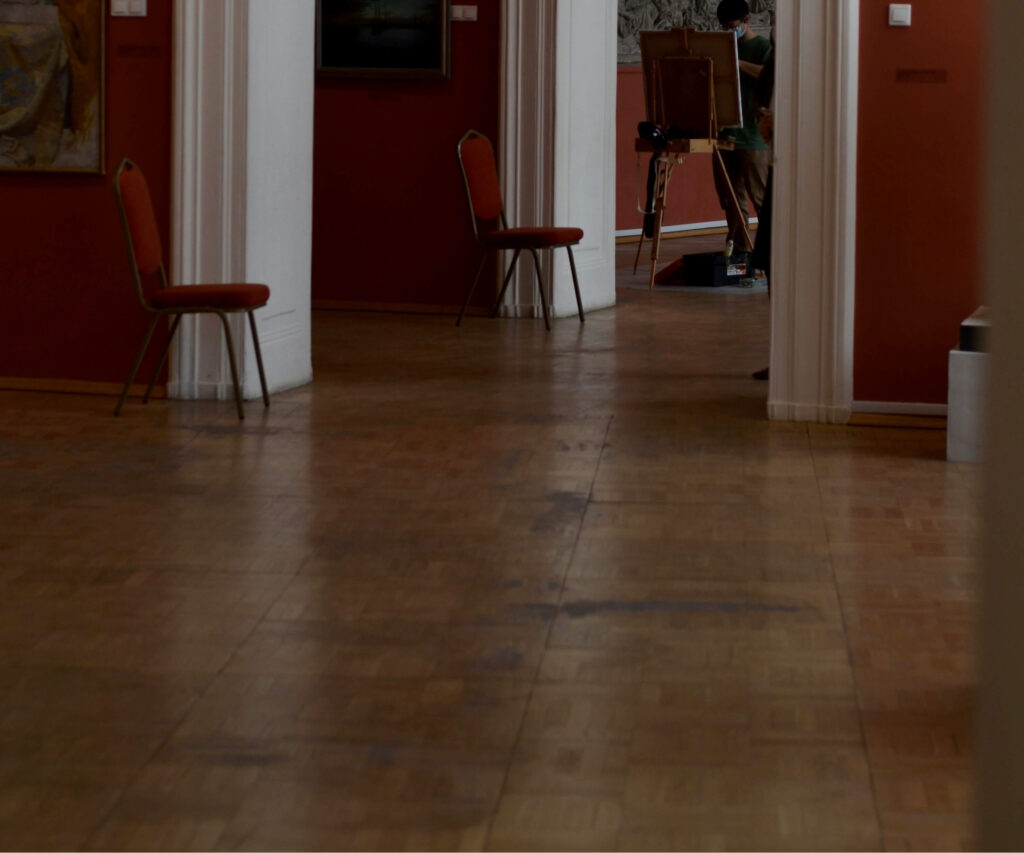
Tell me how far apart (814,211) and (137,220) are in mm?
2677

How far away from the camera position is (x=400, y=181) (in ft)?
33.1

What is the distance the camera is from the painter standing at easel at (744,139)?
12.2m

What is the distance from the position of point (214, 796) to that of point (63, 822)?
23 centimetres

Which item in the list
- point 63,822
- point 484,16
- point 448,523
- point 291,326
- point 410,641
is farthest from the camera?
point 484,16

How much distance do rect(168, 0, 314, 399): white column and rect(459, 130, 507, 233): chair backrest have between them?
7.41 feet

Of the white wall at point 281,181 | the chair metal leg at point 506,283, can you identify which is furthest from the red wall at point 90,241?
the chair metal leg at point 506,283

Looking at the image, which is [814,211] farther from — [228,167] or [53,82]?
[53,82]

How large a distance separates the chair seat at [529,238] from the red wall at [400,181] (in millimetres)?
808

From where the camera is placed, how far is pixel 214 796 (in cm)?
245

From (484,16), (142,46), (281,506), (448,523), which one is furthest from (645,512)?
Result: (484,16)

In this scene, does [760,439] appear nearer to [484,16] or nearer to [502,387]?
[502,387]

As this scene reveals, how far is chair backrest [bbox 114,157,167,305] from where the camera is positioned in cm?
611

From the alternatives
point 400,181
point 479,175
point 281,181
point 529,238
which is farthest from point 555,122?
point 281,181

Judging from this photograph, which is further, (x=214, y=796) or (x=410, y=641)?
(x=410, y=641)
